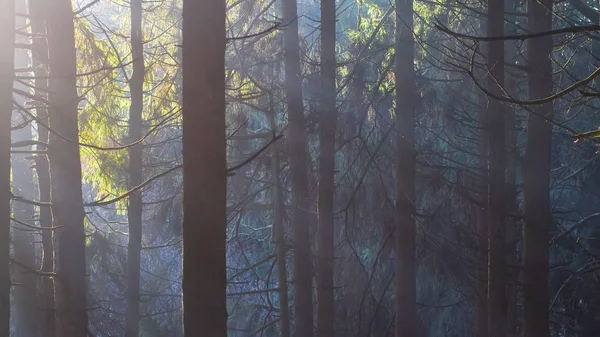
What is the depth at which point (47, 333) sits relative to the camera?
37.2 ft

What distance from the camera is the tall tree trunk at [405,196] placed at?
453 inches

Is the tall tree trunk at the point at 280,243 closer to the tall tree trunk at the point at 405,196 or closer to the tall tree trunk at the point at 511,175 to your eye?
the tall tree trunk at the point at 405,196

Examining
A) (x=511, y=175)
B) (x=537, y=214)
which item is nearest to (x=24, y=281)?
(x=537, y=214)

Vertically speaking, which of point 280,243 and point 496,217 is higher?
Answer: point 496,217

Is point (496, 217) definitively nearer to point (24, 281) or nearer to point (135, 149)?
point (135, 149)

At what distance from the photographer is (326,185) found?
1208 centimetres

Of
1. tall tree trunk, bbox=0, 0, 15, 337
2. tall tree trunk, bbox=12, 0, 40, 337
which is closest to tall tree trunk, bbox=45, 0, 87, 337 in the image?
tall tree trunk, bbox=0, 0, 15, 337

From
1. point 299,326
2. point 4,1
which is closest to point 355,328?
point 299,326

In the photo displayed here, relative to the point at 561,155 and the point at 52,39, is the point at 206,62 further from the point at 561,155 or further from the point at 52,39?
the point at 561,155

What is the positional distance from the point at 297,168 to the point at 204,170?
725 cm

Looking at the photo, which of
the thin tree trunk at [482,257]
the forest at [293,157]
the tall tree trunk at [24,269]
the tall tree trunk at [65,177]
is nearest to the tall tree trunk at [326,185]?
the forest at [293,157]

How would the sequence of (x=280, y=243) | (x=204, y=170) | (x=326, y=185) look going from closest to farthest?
1. (x=204, y=170)
2. (x=326, y=185)
3. (x=280, y=243)

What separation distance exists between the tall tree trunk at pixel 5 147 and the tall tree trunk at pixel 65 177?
3.80ft

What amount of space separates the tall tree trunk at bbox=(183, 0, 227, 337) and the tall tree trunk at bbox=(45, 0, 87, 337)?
2612mm
